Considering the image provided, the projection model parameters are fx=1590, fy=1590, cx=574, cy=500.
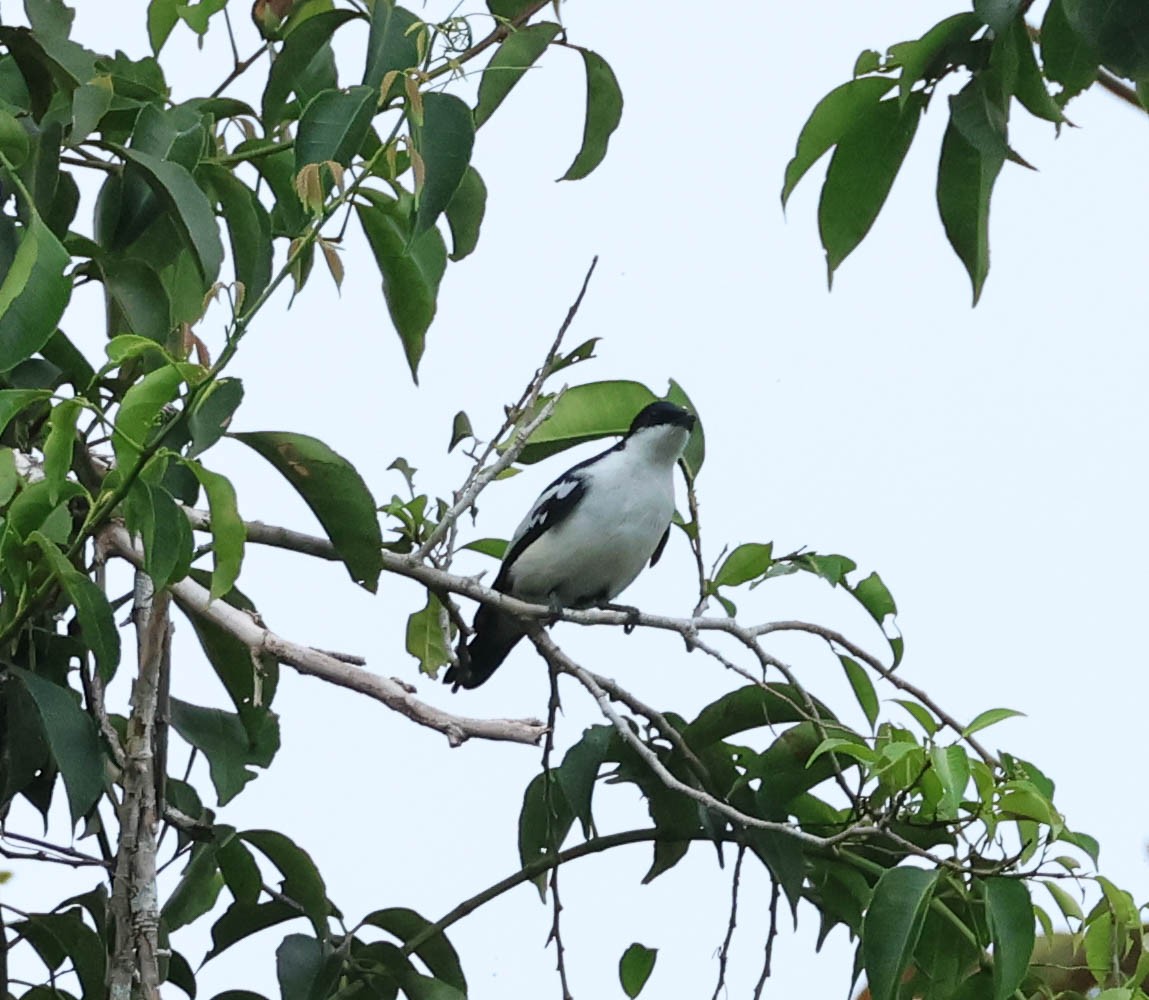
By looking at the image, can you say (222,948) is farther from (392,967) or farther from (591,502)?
(591,502)

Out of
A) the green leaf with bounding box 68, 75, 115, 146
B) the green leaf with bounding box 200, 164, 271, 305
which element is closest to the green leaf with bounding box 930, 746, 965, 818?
the green leaf with bounding box 200, 164, 271, 305

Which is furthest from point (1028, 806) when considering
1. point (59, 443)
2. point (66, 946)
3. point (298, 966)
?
point (66, 946)

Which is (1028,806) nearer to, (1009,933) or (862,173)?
(1009,933)

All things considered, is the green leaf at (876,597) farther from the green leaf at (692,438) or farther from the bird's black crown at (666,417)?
the bird's black crown at (666,417)

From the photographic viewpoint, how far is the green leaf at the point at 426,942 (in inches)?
115

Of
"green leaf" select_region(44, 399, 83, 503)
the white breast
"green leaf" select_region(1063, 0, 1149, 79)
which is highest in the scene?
the white breast

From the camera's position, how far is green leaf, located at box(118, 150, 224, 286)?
7.16 feet

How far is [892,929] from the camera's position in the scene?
2.20m

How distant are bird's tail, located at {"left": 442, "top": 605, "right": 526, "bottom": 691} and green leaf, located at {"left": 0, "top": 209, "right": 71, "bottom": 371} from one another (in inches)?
125

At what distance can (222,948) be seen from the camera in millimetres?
2896

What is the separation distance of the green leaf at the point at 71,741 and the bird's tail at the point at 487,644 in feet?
8.32

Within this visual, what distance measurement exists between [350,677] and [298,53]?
3.52 feet

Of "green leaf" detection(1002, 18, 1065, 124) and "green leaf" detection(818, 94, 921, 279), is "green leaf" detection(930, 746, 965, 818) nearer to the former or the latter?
"green leaf" detection(818, 94, 921, 279)

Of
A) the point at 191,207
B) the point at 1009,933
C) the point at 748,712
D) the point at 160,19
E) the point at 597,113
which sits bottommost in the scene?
the point at 1009,933
